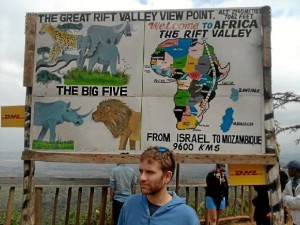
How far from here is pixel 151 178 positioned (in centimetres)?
273

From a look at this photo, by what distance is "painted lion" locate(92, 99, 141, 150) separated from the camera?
5.31m

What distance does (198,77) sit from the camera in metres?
5.29

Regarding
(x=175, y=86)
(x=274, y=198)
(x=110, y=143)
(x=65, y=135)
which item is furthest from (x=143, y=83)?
(x=274, y=198)

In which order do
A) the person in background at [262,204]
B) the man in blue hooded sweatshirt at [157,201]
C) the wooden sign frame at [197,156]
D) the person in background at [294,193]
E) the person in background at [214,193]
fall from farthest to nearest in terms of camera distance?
the person in background at [214,193] → the person in background at [262,204] → the wooden sign frame at [197,156] → the person in background at [294,193] → the man in blue hooded sweatshirt at [157,201]

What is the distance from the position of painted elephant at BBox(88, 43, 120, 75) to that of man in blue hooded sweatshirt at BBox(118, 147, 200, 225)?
2.76m

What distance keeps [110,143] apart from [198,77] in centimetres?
148

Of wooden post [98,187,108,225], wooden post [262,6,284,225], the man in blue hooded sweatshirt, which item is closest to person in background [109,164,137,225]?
wooden post [98,187,108,225]

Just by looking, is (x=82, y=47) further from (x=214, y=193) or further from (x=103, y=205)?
(x=214, y=193)

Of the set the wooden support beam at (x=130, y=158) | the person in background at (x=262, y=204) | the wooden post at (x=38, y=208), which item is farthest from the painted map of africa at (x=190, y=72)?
the wooden post at (x=38, y=208)

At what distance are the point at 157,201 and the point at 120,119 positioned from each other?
8.78 feet

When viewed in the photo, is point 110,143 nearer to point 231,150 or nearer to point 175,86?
point 175,86

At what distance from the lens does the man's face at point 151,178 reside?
272cm

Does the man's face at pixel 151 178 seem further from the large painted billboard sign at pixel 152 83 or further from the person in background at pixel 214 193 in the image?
the person in background at pixel 214 193

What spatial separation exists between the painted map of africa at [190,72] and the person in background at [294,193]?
1363mm
